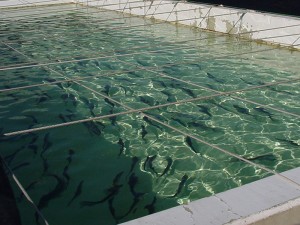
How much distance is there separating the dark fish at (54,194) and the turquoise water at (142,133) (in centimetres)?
1

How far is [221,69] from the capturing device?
999 centimetres

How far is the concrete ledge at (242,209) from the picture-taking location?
267 cm

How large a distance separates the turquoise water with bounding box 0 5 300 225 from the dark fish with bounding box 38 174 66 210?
0.04 feet

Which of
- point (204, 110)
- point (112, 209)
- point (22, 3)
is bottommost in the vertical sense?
point (112, 209)

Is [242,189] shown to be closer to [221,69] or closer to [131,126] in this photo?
[131,126]

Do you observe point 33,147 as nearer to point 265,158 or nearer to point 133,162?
point 133,162

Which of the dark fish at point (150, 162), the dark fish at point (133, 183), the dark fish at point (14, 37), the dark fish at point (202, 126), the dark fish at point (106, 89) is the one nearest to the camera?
the dark fish at point (133, 183)

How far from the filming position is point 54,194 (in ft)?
16.4

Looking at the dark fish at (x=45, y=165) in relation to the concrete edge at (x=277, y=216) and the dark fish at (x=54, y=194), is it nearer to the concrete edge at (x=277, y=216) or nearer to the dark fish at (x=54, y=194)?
the dark fish at (x=54, y=194)

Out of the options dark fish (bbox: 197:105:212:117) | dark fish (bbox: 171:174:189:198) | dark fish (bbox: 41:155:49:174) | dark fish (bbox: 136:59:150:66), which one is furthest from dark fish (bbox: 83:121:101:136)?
dark fish (bbox: 136:59:150:66)

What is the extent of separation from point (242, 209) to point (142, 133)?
4.09 meters

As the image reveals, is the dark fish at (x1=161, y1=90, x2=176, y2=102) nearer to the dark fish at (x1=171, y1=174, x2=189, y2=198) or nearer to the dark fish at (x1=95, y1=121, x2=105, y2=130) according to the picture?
the dark fish at (x1=95, y1=121, x2=105, y2=130)

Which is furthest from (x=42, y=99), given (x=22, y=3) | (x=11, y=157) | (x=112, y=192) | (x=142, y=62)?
(x=22, y=3)

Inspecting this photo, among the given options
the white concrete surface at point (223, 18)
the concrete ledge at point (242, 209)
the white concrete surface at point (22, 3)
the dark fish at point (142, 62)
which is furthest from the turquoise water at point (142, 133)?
the white concrete surface at point (22, 3)
